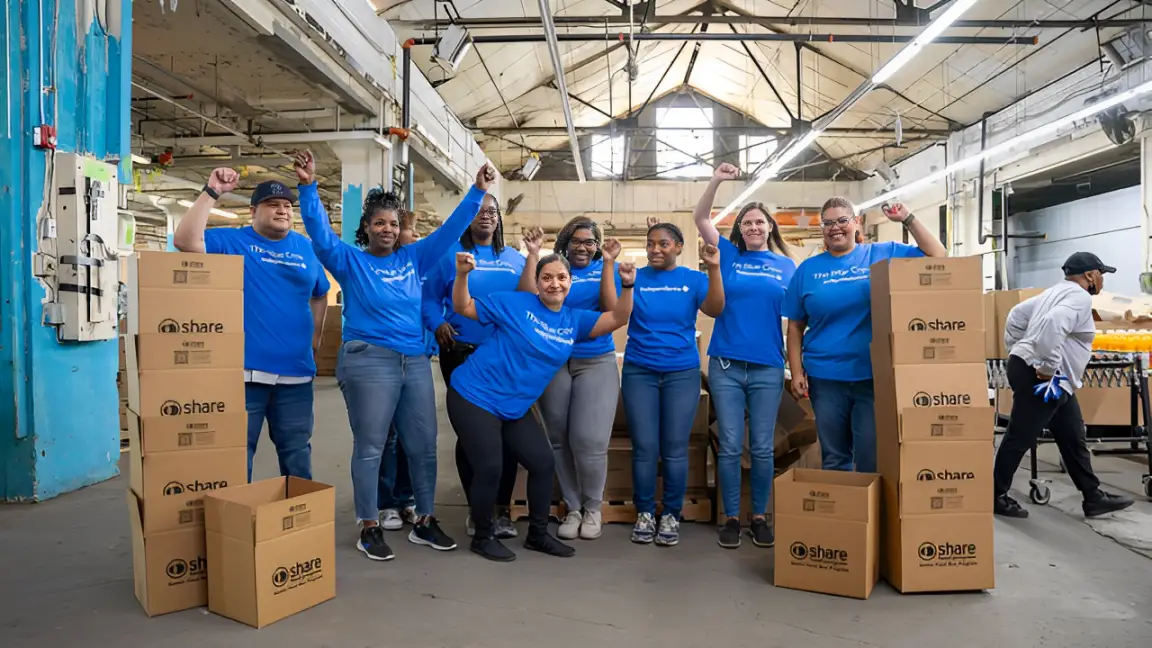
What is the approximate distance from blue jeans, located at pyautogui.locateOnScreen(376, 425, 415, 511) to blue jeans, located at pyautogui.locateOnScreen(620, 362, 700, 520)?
0.98m

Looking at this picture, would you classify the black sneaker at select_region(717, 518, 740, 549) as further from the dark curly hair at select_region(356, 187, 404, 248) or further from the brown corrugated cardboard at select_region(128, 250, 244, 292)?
the brown corrugated cardboard at select_region(128, 250, 244, 292)

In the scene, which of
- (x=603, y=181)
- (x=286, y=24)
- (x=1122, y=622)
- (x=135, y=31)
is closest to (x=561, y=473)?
(x=1122, y=622)

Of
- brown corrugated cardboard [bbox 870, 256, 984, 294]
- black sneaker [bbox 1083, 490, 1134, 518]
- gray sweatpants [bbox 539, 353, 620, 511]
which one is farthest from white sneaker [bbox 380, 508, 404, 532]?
black sneaker [bbox 1083, 490, 1134, 518]

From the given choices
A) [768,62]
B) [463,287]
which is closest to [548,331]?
[463,287]

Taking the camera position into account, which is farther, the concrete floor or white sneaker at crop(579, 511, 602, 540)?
white sneaker at crop(579, 511, 602, 540)

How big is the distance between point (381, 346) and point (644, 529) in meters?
1.30

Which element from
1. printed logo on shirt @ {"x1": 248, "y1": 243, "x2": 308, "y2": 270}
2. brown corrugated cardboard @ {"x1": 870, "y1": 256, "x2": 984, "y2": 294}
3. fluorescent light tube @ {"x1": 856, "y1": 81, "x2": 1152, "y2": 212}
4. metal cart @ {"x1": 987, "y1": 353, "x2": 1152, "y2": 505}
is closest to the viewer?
brown corrugated cardboard @ {"x1": 870, "y1": 256, "x2": 984, "y2": 294}

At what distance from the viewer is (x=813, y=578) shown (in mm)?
2342

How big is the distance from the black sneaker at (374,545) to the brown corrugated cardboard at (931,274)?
2.02m

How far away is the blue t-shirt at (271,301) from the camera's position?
2484mm

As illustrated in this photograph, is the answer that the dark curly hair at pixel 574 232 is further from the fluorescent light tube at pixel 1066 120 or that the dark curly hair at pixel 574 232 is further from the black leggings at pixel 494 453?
the fluorescent light tube at pixel 1066 120

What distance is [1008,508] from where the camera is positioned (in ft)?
11.0

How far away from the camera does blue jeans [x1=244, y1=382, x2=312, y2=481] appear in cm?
254

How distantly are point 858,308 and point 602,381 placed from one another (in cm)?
102
